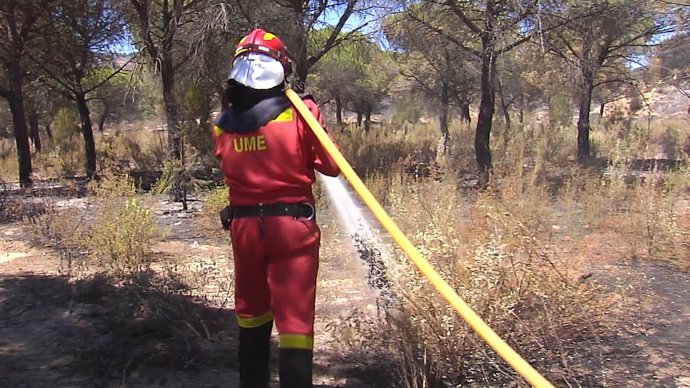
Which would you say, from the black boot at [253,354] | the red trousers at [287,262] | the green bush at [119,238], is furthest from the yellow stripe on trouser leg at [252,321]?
the green bush at [119,238]

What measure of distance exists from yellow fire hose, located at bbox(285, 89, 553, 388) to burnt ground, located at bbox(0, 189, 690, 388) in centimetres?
130

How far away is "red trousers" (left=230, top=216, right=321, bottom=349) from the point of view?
8.00ft

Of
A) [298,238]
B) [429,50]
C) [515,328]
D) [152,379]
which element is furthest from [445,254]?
[429,50]

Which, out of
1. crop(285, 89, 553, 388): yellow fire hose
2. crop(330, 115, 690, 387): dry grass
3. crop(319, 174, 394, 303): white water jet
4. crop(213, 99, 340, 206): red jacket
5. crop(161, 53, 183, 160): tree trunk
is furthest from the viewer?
crop(161, 53, 183, 160): tree trunk

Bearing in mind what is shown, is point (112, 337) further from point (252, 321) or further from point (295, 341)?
point (295, 341)

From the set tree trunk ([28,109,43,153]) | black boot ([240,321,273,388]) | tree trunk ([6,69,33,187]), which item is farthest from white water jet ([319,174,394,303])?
tree trunk ([28,109,43,153])

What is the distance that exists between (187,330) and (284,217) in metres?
1.67

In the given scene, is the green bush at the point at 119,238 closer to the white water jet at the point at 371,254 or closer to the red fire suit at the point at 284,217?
the white water jet at the point at 371,254

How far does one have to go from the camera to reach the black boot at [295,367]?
8.08ft

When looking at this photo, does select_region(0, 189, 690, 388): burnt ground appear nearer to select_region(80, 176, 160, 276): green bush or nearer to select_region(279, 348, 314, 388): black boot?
select_region(80, 176, 160, 276): green bush

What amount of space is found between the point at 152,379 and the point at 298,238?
1.30 m

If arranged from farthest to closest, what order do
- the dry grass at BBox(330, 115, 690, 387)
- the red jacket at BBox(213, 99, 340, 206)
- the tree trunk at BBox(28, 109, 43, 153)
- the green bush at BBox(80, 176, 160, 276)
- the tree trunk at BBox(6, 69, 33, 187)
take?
the tree trunk at BBox(28, 109, 43, 153) < the tree trunk at BBox(6, 69, 33, 187) < the green bush at BBox(80, 176, 160, 276) < the dry grass at BBox(330, 115, 690, 387) < the red jacket at BBox(213, 99, 340, 206)

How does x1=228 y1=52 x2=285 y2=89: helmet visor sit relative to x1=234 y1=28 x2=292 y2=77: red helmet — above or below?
below

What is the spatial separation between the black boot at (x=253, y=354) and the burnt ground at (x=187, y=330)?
510 millimetres
